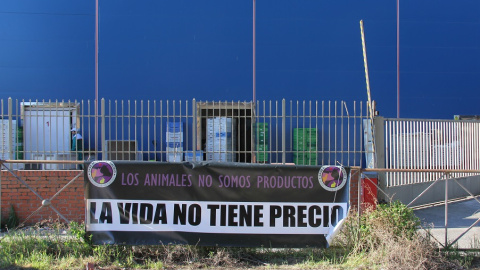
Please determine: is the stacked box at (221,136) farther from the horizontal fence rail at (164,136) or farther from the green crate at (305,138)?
the green crate at (305,138)

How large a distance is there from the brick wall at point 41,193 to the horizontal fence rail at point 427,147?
6485mm

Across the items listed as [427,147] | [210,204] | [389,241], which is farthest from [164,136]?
[389,241]

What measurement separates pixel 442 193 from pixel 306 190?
6090 millimetres

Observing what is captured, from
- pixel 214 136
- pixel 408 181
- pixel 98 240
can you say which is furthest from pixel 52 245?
pixel 408 181

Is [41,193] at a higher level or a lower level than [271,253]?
higher

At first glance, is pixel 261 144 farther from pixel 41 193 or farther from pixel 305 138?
pixel 41 193

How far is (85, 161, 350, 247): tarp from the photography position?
5.41 metres

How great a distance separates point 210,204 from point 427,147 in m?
6.18

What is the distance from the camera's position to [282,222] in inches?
215

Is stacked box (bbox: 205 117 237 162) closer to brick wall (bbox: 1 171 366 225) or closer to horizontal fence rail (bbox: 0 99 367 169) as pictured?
horizontal fence rail (bbox: 0 99 367 169)

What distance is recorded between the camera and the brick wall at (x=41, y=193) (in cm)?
763

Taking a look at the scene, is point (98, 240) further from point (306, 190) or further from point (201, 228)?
point (306, 190)

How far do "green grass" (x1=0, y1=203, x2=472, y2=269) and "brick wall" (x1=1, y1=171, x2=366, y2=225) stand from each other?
1.87 meters

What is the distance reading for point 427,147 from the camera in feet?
30.5
